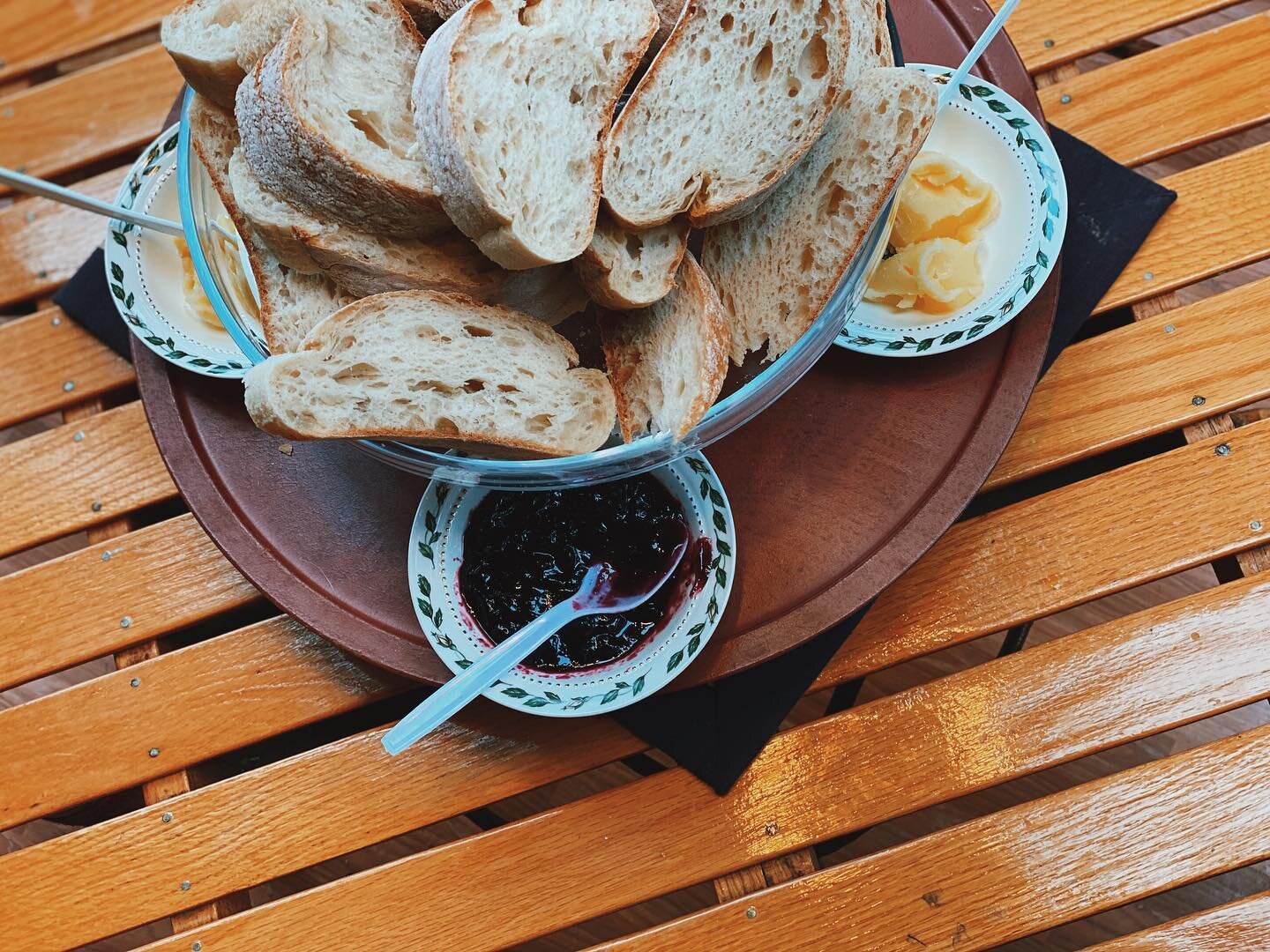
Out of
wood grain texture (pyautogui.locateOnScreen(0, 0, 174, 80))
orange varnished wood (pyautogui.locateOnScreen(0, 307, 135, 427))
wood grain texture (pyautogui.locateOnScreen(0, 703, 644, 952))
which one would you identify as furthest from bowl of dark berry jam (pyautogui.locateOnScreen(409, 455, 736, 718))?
wood grain texture (pyautogui.locateOnScreen(0, 0, 174, 80))

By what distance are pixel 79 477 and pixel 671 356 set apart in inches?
31.7

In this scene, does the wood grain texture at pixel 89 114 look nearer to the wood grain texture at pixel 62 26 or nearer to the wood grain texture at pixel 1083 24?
the wood grain texture at pixel 62 26

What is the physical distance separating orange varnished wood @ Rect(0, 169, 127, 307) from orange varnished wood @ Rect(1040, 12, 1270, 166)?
120 centimetres

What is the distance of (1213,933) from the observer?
3.35 feet

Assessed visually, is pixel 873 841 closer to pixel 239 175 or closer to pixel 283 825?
pixel 283 825

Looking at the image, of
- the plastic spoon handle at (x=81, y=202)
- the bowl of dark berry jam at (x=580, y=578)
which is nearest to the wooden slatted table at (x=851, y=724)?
the bowl of dark berry jam at (x=580, y=578)

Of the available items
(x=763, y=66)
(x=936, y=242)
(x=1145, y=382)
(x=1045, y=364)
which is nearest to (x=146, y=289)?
(x=763, y=66)

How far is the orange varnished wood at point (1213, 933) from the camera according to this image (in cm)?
102

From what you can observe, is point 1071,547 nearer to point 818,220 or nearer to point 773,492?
point 773,492

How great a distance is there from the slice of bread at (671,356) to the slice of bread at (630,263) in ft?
0.07

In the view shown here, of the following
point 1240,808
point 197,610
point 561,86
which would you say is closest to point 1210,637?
point 1240,808

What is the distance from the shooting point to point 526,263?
828mm

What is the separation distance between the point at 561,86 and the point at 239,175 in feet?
0.93

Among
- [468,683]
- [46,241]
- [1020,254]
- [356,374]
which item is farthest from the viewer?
[46,241]
